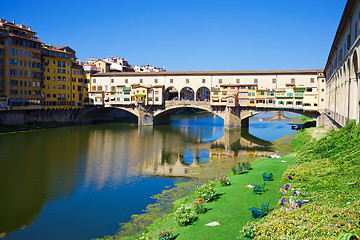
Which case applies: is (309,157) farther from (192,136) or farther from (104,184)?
(192,136)

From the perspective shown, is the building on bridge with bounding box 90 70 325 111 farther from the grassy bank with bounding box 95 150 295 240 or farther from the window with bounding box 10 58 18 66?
the grassy bank with bounding box 95 150 295 240

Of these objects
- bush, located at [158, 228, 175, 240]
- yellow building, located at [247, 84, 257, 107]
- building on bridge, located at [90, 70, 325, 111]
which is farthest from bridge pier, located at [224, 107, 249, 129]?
bush, located at [158, 228, 175, 240]

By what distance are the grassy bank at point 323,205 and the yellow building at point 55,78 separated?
5460cm

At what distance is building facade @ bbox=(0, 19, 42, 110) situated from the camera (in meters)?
50.3

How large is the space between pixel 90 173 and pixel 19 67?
3553 centimetres

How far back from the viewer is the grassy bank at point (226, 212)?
11.6 m

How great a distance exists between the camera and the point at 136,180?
2427 cm

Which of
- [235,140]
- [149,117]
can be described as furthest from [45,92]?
[235,140]

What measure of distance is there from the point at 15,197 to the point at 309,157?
18.5m

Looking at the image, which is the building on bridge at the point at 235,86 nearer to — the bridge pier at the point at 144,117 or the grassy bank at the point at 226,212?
the bridge pier at the point at 144,117

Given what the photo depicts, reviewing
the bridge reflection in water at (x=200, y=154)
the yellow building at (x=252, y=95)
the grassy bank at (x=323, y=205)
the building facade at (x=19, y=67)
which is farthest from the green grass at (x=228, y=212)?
the building facade at (x=19, y=67)

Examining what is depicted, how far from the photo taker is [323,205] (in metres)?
9.32

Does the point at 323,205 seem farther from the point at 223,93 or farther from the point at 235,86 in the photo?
the point at 235,86

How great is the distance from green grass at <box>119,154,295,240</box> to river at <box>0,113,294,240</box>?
411 centimetres
